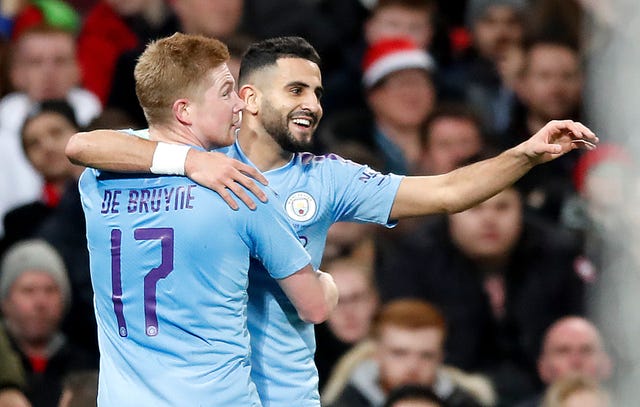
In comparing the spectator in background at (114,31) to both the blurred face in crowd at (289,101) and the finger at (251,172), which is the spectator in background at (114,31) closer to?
the blurred face in crowd at (289,101)

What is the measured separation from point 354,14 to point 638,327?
19.0 ft

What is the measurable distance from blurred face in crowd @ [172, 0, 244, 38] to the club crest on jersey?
4370mm

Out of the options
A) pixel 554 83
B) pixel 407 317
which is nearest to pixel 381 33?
pixel 554 83

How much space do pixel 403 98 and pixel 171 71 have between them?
4617mm

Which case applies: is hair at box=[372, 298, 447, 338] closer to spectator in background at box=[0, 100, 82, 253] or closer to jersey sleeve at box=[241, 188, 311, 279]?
spectator in background at box=[0, 100, 82, 253]

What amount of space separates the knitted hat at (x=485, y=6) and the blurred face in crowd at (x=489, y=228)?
224cm

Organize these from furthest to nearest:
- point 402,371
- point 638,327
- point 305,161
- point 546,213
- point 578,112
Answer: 1. point 578,112
2. point 546,213
3. point 402,371
4. point 305,161
5. point 638,327

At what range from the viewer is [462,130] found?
26.6ft

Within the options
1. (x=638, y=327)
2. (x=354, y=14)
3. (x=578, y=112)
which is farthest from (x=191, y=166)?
(x=354, y=14)

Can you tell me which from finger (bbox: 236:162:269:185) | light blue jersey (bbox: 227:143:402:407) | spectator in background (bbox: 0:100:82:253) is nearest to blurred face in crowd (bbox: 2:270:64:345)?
spectator in background (bbox: 0:100:82:253)

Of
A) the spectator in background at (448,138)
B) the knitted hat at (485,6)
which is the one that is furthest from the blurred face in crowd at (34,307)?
Answer: the knitted hat at (485,6)

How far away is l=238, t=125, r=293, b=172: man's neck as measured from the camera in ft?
14.9

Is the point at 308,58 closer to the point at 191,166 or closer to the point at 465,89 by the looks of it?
the point at 191,166

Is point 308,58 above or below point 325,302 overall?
above
